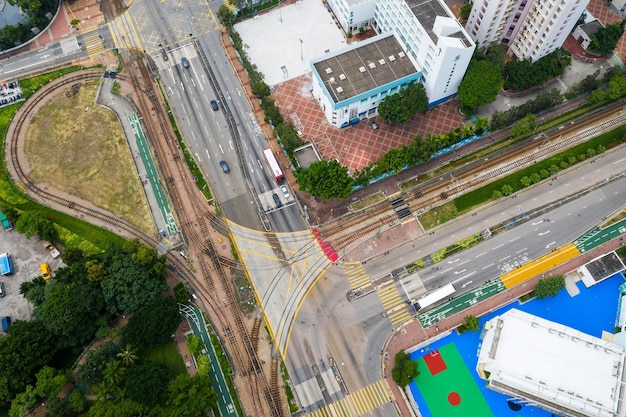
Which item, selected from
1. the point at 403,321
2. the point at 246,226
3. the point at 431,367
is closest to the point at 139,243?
the point at 246,226

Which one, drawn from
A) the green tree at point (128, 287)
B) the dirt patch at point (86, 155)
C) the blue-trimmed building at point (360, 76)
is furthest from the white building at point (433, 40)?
the green tree at point (128, 287)

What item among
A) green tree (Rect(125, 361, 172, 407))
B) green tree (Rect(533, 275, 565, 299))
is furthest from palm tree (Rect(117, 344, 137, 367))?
green tree (Rect(533, 275, 565, 299))

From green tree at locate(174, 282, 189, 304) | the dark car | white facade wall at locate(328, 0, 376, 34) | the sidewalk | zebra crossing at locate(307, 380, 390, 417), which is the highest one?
white facade wall at locate(328, 0, 376, 34)

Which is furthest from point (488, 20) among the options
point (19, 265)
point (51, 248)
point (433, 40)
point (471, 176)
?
point (19, 265)

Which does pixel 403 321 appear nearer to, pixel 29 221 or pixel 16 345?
pixel 16 345

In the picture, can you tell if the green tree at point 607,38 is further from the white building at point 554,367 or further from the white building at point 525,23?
the white building at point 554,367

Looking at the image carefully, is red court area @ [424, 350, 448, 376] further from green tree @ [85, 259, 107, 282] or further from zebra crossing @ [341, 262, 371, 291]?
green tree @ [85, 259, 107, 282]

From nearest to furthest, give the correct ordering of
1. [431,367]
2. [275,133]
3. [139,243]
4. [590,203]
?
[431,367] → [139,243] → [590,203] → [275,133]

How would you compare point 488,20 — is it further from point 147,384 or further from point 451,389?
point 147,384
